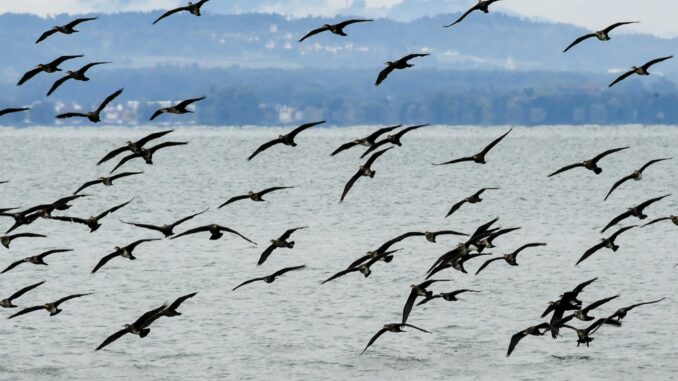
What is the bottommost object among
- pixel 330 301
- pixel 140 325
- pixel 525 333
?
pixel 330 301

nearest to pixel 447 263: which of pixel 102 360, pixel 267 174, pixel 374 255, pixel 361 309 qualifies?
pixel 374 255

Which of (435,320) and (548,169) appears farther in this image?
(548,169)

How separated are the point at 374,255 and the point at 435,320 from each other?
24.2 m

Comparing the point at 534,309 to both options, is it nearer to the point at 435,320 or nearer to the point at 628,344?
the point at 435,320

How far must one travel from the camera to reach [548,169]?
644 ft

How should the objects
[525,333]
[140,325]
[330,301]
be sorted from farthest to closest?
[330,301]
[525,333]
[140,325]

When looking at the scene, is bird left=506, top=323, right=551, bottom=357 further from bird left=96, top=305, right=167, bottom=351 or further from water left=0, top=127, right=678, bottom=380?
water left=0, top=127, right=678, bottom=380

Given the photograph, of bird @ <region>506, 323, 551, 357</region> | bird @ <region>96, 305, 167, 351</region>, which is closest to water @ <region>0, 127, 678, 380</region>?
bird @ <region>506, 323, 551, 357</region>

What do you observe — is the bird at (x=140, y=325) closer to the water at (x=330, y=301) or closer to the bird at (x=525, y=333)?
the bird at (x=525, y=333)

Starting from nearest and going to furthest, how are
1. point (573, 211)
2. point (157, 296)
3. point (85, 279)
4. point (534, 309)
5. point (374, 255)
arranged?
point (374, 255) → point (534, 309) → point (157, 296) → point (85, 279) → point (573, 211)

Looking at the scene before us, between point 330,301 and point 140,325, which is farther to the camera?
point 330,301

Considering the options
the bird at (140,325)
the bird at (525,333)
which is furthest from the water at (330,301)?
the bird at (140,325)

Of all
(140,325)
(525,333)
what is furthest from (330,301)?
(140,325)

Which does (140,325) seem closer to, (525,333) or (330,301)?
(525,333)
